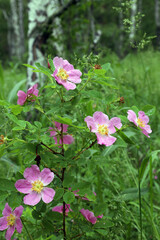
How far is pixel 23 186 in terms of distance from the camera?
71 centimetres

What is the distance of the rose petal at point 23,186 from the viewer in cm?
70

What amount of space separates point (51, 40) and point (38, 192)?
81.5 inches

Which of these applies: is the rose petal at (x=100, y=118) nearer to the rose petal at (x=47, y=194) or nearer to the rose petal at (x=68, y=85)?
the rose petal at (x=68, y=85)

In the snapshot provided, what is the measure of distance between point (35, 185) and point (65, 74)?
1.03 feet

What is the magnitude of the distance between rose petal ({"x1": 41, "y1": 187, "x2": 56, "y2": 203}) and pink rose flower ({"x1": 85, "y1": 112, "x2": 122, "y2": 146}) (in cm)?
19

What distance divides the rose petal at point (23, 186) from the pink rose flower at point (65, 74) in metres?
0.28

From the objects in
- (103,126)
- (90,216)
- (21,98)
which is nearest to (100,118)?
(103,126)

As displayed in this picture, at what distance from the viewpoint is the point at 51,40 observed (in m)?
2.53

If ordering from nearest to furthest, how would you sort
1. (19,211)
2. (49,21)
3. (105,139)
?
(105,139)
(19,211)
(49,21)

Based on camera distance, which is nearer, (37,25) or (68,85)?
(68,85)

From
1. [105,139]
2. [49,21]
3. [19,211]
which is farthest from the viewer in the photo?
[49,21]

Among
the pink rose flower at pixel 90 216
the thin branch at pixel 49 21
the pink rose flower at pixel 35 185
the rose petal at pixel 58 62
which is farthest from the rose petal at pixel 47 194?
the thin branch at pixel 49 21

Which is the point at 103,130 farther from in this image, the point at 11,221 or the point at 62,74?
the point at 11,221

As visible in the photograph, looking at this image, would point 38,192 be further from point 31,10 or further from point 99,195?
point 31,10
